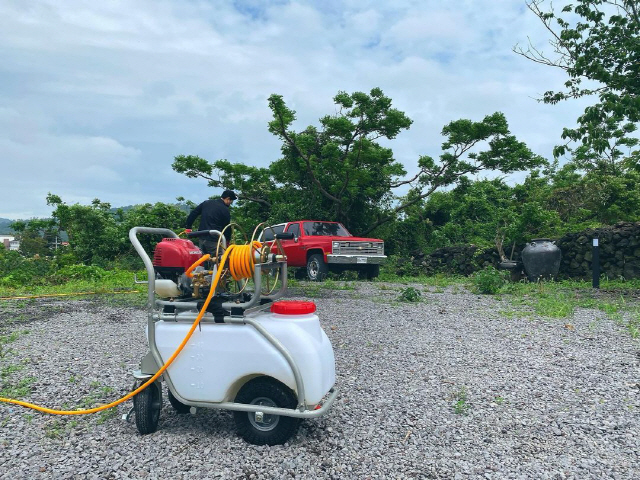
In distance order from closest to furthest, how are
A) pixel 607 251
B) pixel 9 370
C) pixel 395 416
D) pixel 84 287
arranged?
pixel 395 416
pixel 9 370
pixel 84 287
pixel 607 251

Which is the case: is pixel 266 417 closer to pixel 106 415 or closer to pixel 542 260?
pixel 106 415

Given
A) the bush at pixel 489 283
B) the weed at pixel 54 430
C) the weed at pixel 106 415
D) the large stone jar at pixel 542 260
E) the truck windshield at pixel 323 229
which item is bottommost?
the weed at pixel 54 430

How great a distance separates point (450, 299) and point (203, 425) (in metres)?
7.39

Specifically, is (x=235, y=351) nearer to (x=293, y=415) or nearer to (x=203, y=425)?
(x=293, y=415)

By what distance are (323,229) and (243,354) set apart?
38.1 ft

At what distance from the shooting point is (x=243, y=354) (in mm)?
3414

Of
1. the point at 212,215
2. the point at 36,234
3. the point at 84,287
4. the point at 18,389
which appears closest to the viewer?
the point at 18,389

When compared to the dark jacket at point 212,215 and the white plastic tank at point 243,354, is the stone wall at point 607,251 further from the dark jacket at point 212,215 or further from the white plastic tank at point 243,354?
the white plastic tank at point 243,354

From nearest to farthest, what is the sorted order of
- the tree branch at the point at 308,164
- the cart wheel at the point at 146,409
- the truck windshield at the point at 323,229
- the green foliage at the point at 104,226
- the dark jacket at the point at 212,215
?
the cart wheel at the point at 146,409 < the dark jacket at the point at 212,215 < the truck windshield at the point at 323,229 < the tree branch at the point at 308,164 < the green foliage at the point at 104,226

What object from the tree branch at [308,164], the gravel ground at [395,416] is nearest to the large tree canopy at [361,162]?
the tree branch at [308,164]

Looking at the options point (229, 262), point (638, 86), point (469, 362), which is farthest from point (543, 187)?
→ point (229, 262)

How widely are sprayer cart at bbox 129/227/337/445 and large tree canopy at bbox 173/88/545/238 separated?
47.2 feet

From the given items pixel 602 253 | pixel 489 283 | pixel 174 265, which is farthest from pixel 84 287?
pixel 602 253

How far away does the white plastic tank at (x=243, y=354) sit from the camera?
3373mm
